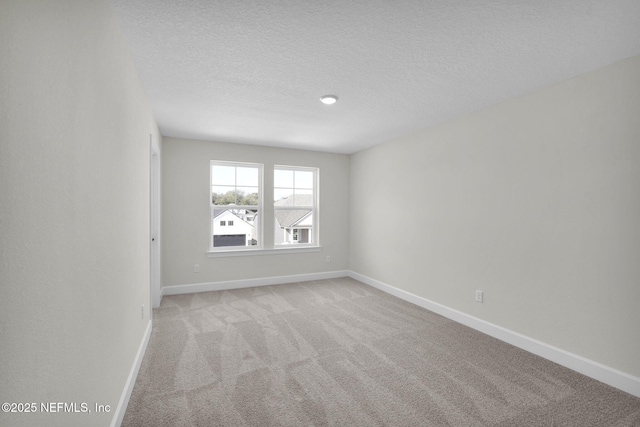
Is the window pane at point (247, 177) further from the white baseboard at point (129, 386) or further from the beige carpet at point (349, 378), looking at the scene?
the white baseboard at point (129, 386)

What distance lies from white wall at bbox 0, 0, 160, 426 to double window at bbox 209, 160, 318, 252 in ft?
9.52

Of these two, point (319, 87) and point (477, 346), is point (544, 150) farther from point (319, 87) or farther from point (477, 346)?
A: point (319, 87)

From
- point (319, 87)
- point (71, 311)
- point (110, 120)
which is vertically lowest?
point (71, 311)

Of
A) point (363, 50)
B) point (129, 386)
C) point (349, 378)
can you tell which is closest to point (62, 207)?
point (129, 386)

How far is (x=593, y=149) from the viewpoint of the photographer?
2.33 meters

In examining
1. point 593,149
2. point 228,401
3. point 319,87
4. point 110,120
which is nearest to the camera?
point 110,120

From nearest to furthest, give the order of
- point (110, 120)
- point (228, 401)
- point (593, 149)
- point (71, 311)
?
1. point (71, 311)
2. point (110, 120)
3. point (228, 401)
4. point (593, 149)

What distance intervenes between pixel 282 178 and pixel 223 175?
981 millimetres

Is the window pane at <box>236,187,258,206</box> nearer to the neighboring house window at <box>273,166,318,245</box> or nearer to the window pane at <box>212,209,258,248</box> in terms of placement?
the window pane at <box>212,209,258,248</box>

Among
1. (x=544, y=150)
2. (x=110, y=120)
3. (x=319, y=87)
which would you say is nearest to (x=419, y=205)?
(x=544, y=150)

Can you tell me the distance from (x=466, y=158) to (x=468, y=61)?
4.59 ft

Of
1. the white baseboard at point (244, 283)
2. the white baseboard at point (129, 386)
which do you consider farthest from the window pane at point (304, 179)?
the white baseboard at point (129, 386)

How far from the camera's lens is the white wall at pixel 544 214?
7.12ft

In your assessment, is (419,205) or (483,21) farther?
(419,205)
